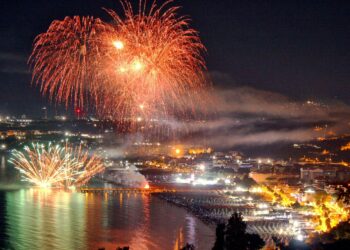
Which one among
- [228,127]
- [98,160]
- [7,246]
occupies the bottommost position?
[7,246]

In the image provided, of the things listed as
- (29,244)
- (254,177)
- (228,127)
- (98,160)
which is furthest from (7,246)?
(228,127)

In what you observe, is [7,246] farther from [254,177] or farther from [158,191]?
[254,177]

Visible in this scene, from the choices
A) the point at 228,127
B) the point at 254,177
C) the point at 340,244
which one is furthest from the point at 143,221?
the point at 228,127

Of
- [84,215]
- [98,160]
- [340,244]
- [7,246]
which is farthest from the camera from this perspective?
[98,160]

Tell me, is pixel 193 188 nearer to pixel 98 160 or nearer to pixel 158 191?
pixel 158 191

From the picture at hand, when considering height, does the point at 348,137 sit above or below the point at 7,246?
above

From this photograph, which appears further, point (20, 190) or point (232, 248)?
point (20, 190)

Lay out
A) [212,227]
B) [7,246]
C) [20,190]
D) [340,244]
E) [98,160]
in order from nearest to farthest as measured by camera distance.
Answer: [340,244], [7,246], [212,227], [20,190], [98,160]
